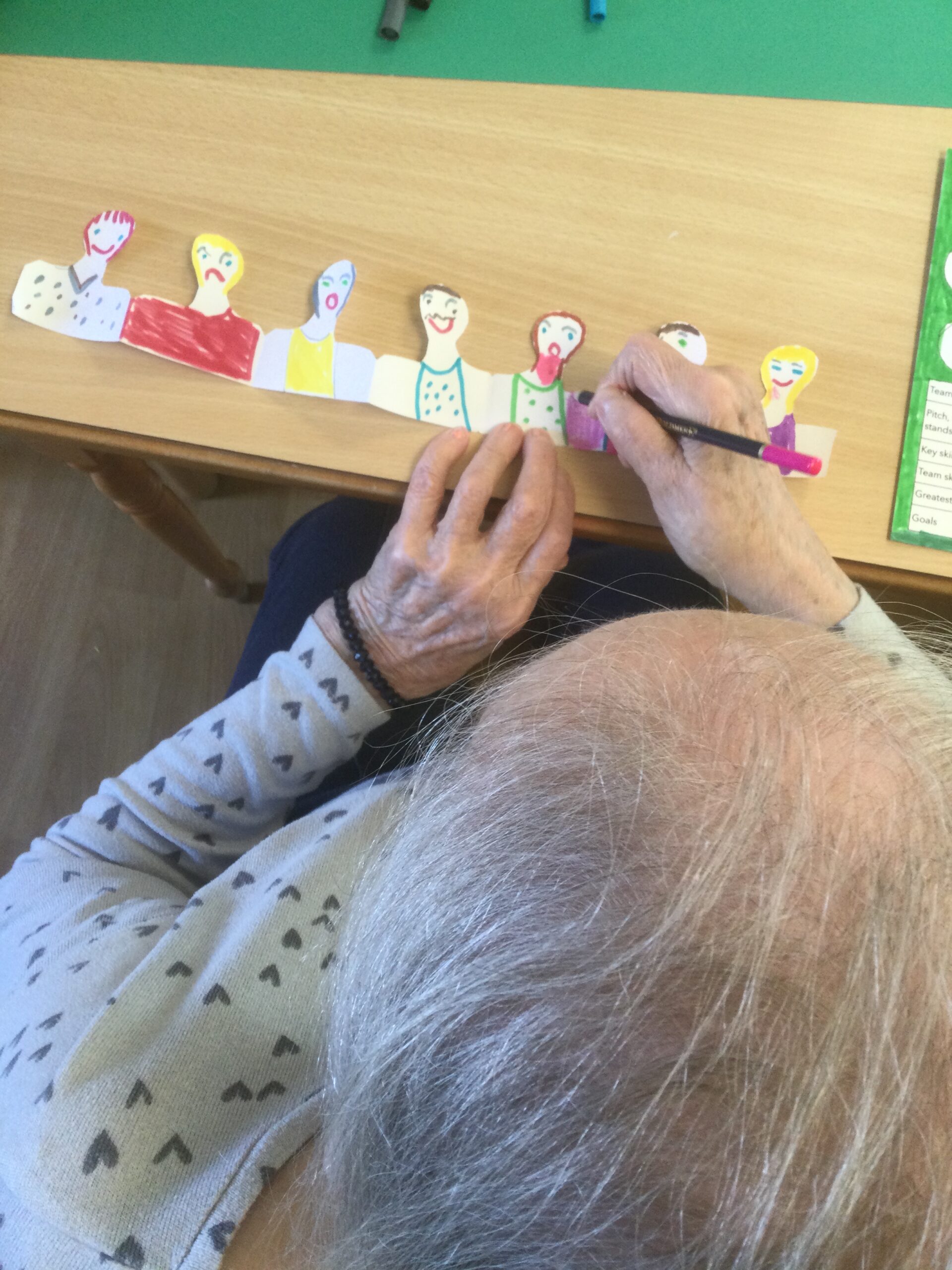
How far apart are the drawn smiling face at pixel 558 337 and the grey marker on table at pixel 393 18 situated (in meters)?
0.34

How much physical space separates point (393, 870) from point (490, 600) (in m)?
0.36

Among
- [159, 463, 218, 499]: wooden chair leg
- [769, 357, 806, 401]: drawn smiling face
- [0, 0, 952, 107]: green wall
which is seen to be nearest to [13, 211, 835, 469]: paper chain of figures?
[769, 357, 806, 401]: drawn smiling face

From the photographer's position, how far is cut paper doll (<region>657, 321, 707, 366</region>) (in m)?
0.69

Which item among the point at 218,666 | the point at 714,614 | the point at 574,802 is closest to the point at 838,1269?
the point at 574,802

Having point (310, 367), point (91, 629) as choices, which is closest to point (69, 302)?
point (310, 367)

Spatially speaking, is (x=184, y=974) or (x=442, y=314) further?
(x=442, y=314)

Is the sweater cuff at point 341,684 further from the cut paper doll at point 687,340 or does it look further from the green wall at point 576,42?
the green wall at point 576,42

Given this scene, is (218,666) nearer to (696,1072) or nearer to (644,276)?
(644,276)

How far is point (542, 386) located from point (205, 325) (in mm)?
318

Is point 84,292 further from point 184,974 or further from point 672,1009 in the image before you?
point 672,1009

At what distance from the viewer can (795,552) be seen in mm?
639

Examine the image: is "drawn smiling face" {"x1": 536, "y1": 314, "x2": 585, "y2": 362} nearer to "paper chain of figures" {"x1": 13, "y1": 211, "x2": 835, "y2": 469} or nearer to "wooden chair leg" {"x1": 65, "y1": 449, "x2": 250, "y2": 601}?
"paper chain of figures" {"x1": 13, "y1": 211, "x2": 835, "y2": 469}

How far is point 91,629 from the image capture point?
4.42ft

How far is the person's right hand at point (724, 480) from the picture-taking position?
0.63m
